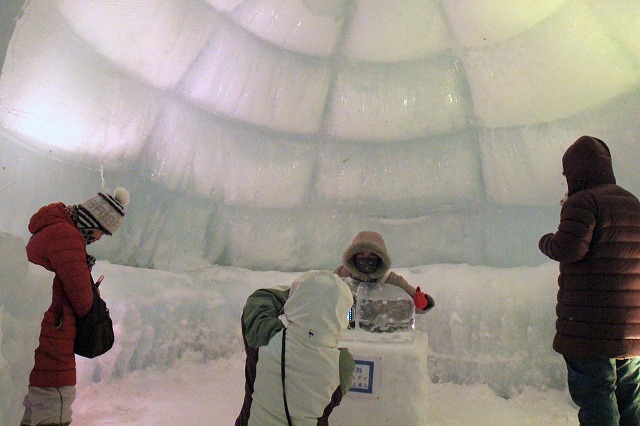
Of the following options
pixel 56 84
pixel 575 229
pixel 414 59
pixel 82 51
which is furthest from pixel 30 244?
pixel 414 59

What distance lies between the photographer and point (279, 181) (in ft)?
11.2

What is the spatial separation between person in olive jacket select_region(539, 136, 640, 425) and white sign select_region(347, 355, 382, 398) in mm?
572

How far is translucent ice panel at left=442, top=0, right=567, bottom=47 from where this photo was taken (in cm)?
284

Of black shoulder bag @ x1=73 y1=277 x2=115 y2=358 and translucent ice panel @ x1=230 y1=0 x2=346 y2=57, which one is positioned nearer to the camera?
black shoulder bag @ x1=73 y1=277 x2=115 y2=358

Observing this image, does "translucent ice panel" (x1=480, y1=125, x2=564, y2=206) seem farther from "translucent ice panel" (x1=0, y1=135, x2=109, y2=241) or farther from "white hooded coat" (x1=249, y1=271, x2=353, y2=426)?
"translucent ice panel" (x1=0, y1=135, x2=109, y2=241)

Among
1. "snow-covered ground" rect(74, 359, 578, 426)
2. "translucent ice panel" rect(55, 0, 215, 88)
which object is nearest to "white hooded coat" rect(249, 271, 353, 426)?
"snow-covered ground" rect(74, 359, 578, 426)

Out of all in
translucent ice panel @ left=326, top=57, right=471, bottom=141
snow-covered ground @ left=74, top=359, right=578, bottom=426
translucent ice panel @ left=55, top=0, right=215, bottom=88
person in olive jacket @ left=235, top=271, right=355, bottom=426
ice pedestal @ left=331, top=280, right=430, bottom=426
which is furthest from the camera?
translucent ice panel @ left=326, top=57, right=471, bottom=141

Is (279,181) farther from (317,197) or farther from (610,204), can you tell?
(610,204)

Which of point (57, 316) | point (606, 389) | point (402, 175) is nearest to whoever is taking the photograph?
point (606, 389)

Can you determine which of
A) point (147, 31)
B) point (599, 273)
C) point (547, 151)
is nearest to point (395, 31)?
point (547, 151)

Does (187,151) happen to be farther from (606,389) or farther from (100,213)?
(606,389)

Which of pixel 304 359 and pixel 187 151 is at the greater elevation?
pixel 187 151

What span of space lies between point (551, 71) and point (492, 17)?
1.47ft

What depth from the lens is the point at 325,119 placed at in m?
3.43
